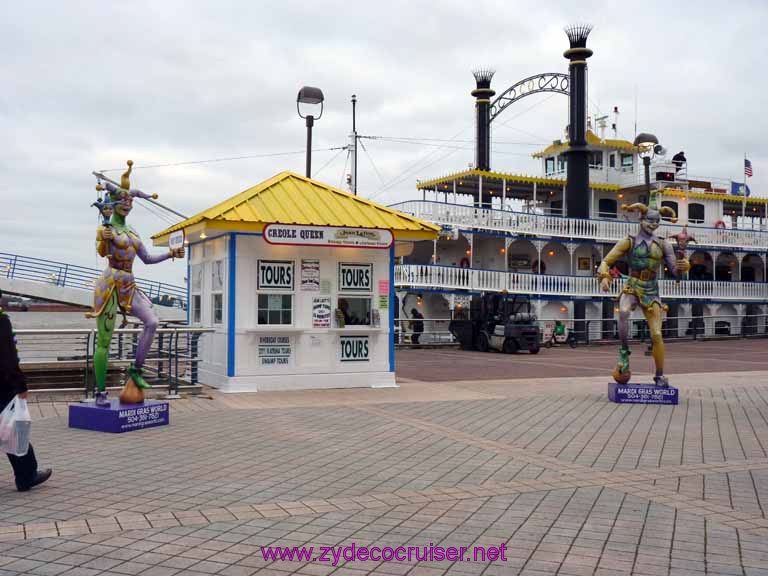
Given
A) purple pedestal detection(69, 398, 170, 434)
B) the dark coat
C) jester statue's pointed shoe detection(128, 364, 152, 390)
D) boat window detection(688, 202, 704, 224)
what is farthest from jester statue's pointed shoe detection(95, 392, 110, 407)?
boat window detection(688, 202, 704, 224)

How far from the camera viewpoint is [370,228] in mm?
13766

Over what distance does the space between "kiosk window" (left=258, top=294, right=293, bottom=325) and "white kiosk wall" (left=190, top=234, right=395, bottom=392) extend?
0.06ft

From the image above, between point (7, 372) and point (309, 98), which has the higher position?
point (309, 98)

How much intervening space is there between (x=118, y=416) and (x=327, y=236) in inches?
213

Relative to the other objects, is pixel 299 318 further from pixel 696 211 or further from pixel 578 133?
pixel 696 211

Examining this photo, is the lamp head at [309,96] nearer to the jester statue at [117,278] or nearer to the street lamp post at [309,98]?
the street lamp post at [309,98]

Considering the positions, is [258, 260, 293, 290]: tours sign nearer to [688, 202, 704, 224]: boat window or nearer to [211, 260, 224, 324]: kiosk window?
[211, 260, 224, 324]: kiosk window

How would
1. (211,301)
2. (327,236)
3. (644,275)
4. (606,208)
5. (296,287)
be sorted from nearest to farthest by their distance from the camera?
(644,275), (327,236), (296,287), (211,301), (606,208)

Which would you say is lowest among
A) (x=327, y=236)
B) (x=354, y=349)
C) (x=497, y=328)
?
(x=354, y=349)

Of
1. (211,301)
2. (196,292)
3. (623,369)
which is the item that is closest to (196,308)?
(196,292)

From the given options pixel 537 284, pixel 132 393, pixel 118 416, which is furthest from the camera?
pixel 537 284

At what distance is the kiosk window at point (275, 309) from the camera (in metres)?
13.6

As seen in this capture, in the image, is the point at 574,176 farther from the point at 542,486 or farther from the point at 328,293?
the point at 542,486

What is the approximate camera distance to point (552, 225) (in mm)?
33844
